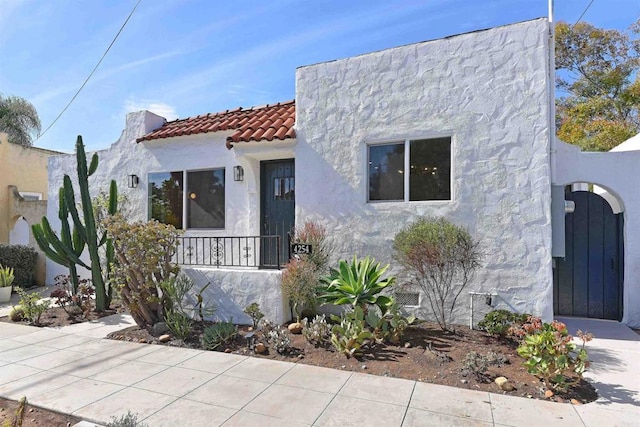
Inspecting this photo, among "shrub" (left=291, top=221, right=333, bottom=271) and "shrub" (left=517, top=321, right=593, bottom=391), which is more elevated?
"shrub" (left=291, top=221, right=333, bottom=271)

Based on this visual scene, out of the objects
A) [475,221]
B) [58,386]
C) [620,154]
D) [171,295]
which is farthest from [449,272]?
[58,386]

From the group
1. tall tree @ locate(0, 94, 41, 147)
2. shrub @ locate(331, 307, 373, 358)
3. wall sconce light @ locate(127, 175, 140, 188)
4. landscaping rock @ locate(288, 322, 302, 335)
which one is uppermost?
tall tree @ locate(0, 94, 41, 147)

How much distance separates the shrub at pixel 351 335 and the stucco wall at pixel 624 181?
521cm

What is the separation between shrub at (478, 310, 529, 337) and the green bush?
14.1 metres

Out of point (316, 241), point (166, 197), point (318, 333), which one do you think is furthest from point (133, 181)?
point (318, 333)

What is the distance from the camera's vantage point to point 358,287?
6.44 m

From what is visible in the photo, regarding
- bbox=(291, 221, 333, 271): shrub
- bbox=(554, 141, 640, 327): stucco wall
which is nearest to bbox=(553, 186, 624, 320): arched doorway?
bbox=(554, 141, 640, 327): stucco wall

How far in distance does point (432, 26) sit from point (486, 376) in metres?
7.24

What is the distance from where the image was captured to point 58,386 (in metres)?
4.78

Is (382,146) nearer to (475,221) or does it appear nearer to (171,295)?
(475,221)

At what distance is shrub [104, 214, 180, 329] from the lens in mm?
6953

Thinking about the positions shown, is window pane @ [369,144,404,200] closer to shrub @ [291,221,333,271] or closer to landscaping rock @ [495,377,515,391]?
shrub @ [291,221,333,271]

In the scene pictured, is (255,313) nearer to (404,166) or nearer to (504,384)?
(404,166)

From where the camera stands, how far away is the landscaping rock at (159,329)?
6986 mm
